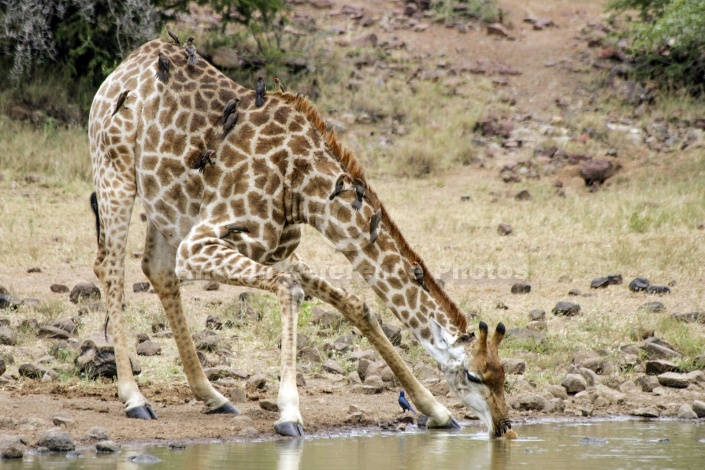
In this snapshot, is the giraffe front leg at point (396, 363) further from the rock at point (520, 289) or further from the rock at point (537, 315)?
the rock at point (520, 289)

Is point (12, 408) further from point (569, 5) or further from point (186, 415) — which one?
point (569, 5)

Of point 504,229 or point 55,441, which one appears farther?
point 504,229

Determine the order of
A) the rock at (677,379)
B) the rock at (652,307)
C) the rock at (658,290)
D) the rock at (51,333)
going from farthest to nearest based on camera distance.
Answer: the rock at (658,290)
the rock at (652,307)
the rock at (51,333)
the rock at (677,379)

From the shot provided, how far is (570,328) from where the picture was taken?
9031 millimetres

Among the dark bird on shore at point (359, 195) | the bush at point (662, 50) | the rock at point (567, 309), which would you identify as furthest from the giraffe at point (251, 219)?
the bush at point (662, 50)

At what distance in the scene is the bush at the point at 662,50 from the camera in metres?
17.9

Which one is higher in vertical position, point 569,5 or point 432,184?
point 569,5


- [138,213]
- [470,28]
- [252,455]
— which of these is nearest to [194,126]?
[252,455]

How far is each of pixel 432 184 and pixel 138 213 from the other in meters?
4.57

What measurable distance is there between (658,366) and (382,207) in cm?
282

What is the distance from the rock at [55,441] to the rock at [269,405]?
1.50 m

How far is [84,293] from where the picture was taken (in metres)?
9.59

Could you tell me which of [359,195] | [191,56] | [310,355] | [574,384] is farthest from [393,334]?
[191,56]

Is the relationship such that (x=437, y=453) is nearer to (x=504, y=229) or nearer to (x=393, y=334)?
(x=393, y=334)
